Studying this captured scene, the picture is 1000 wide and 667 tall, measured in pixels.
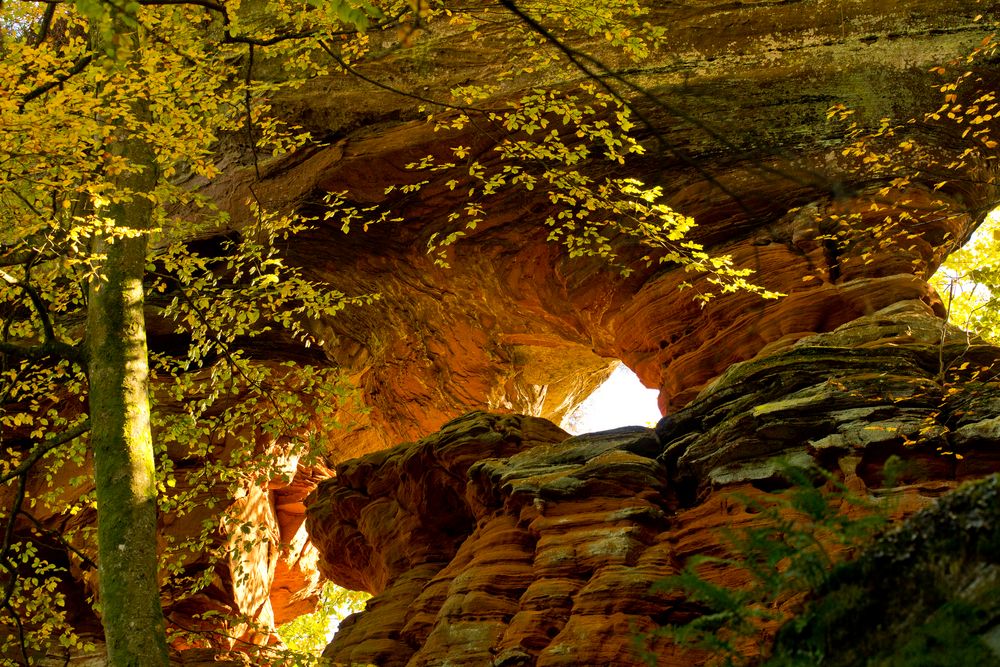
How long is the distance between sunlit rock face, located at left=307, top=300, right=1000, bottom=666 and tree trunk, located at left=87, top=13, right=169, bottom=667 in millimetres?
3641

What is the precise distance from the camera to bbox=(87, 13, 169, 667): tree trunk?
920 cm

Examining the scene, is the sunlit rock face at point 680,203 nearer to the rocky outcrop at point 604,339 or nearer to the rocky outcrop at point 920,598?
the rocky outcrop at point 604,339

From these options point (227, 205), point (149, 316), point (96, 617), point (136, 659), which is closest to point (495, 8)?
point (227, 205)

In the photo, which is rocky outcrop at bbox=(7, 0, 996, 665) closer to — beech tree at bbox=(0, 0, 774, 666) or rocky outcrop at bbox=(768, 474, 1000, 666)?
beech tree at bbox=(0, 0, 774, 666)

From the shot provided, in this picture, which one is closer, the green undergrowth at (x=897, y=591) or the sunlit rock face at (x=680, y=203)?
the green undergrowth at (x=897, y=591)

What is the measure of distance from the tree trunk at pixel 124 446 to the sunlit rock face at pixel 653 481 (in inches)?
143

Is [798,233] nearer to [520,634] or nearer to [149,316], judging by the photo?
[520,634]

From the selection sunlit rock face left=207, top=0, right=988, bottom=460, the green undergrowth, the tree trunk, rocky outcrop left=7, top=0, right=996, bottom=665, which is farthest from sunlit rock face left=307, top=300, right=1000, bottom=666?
the green undergrowth

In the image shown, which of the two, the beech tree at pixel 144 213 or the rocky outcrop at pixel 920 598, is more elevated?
the beech tree at pixel 144 213

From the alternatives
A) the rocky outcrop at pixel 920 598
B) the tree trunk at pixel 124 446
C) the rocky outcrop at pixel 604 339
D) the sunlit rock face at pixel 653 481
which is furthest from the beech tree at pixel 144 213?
Answer: the rocky outcrop at pixel 920 598

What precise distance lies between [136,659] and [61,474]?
13.8 metres

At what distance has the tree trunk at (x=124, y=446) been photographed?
362 inches

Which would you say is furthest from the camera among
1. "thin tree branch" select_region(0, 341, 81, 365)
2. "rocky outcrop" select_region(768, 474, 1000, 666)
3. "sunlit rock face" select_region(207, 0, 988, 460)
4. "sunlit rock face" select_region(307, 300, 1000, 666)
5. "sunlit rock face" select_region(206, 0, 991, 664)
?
"sunlit rock face" select_region(207, 0, 988, 460)

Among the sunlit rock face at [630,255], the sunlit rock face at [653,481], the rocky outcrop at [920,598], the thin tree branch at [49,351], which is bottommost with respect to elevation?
the rocky outcrop at [920,598]
